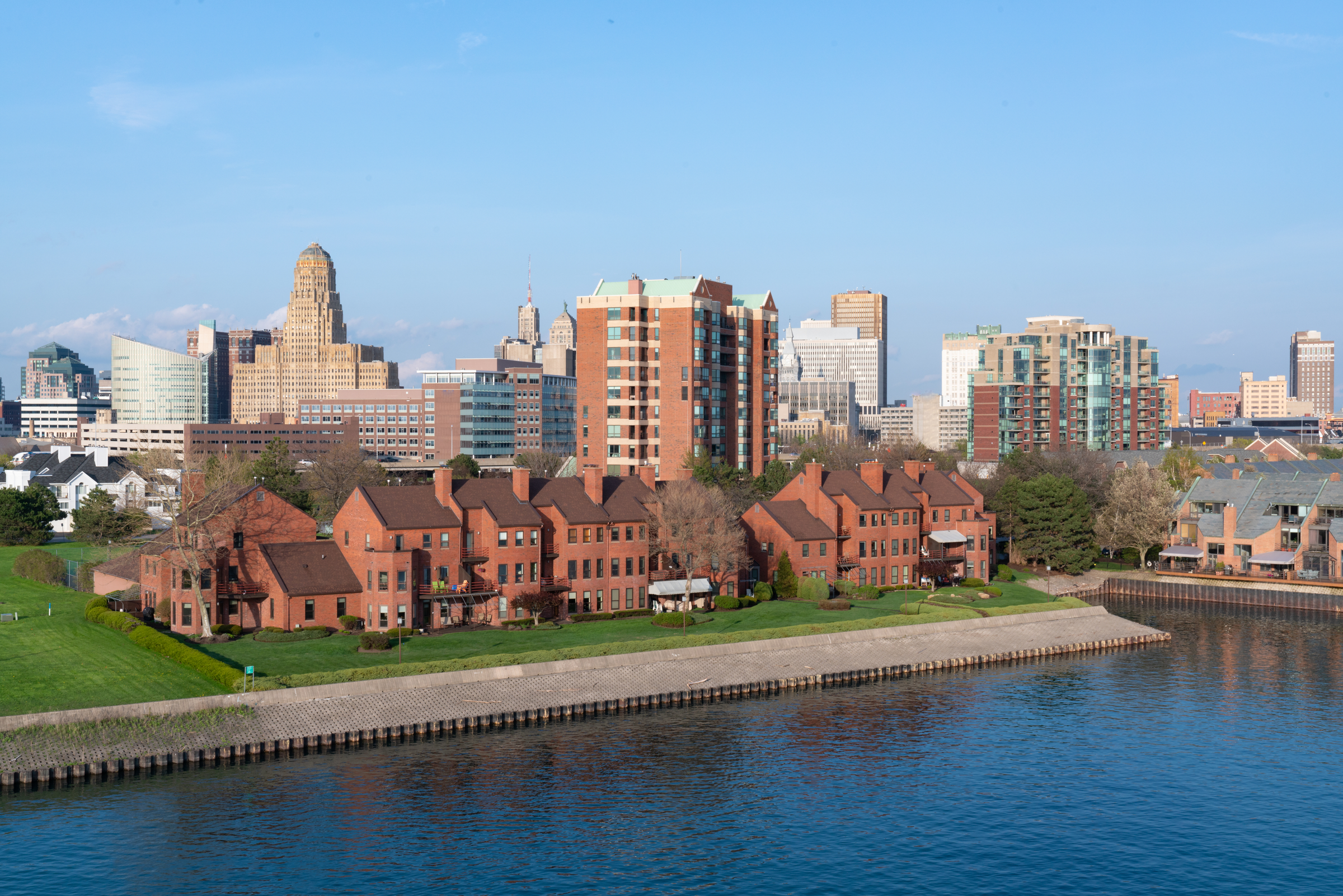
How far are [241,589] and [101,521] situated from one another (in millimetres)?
58839

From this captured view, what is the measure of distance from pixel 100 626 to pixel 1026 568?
A: 9641 cm

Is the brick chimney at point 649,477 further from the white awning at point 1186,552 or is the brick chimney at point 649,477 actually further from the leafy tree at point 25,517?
the leafy tree at point 25,517

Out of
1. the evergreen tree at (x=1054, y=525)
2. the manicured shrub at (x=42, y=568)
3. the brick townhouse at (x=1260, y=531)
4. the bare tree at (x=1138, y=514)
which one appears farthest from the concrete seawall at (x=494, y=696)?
the manicured shrub at (x=42, y=568)

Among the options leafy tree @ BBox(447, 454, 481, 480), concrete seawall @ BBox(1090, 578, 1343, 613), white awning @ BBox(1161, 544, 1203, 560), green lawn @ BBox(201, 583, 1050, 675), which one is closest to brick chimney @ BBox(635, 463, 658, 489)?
green lawn @ BBox(201, 583, 1050, 675)

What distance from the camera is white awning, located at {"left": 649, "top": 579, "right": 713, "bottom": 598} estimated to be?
101m

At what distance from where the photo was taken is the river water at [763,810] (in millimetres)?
50188

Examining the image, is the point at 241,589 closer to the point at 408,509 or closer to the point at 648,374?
the point at 408,509

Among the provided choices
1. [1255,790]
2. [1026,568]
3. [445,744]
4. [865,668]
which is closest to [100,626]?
[445,744]

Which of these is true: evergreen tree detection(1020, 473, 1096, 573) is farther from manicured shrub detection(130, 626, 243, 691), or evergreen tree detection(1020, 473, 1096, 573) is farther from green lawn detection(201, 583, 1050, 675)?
manicured shrub detection(130, 626, 243, 691)

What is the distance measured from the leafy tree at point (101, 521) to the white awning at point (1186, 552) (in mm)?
116684

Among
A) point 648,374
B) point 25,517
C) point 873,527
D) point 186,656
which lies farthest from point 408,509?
point 25,517

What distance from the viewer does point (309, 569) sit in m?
90.8

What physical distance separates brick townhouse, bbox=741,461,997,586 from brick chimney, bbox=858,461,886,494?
0.11 m

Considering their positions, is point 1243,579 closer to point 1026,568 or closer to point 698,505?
point 1026,568
